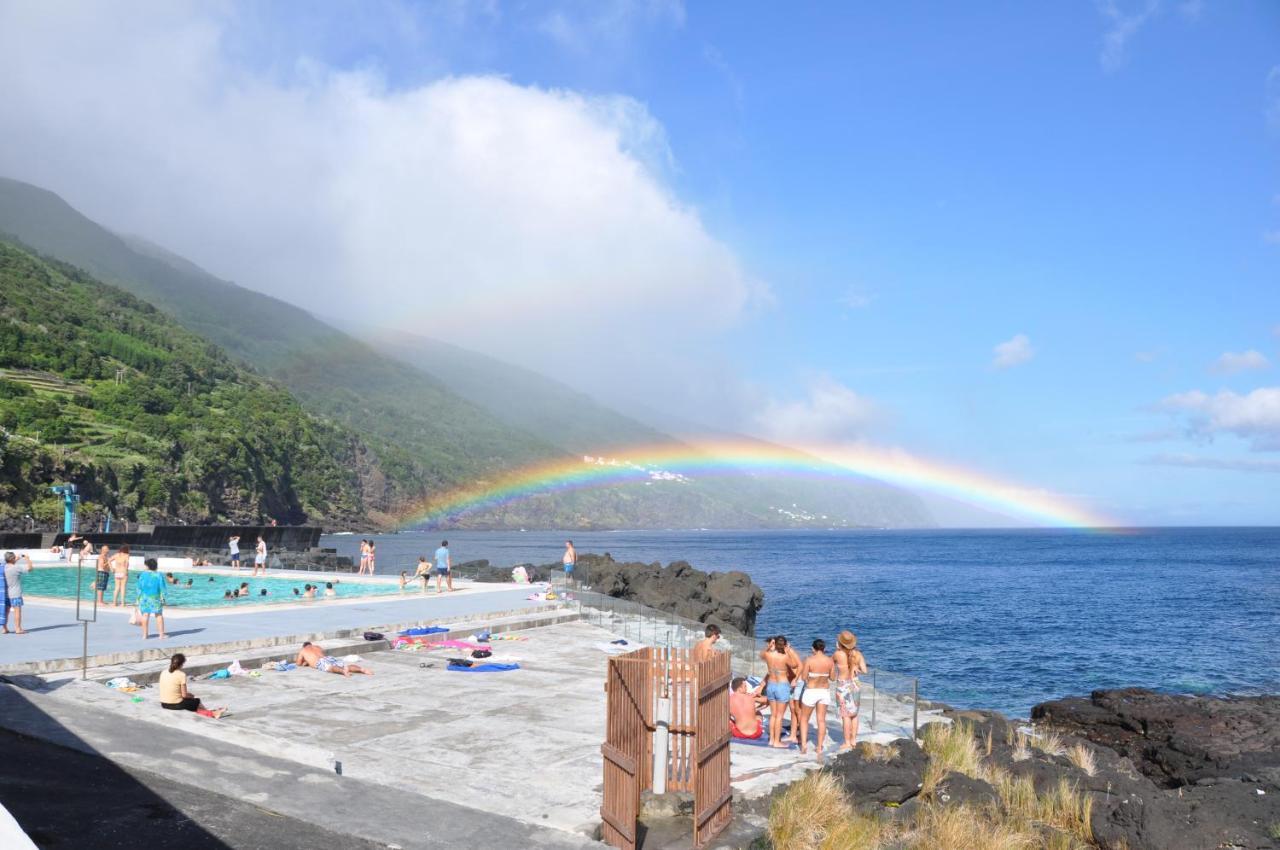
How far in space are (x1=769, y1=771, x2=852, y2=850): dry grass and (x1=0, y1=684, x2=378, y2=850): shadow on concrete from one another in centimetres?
381

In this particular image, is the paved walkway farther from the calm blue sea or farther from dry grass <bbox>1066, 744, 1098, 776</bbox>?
the calm blue sea

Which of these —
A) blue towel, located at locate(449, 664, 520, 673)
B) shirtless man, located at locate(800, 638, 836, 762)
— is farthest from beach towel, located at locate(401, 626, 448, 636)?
shirtless man, located at locate(800, 638, 836, 762)

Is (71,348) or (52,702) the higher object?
(71,348)

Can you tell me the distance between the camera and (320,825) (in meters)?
7.56

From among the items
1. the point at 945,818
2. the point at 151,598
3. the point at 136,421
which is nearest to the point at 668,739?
the point at 945,818

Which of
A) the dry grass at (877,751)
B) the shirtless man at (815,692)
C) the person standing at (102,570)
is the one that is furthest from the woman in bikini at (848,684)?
the person standing at (102,570)

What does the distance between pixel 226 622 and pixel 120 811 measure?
1553 cm

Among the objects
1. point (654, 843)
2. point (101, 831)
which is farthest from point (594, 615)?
point (101, 831)

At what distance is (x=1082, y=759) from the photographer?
56.1 feet

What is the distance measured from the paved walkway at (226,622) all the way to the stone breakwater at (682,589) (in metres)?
8.61

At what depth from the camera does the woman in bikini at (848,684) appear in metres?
14.3

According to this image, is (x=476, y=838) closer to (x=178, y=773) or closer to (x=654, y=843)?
(x=654, y=843)

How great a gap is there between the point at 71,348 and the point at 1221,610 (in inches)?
5204

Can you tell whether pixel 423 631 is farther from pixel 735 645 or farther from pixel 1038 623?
pixel 1038 623
